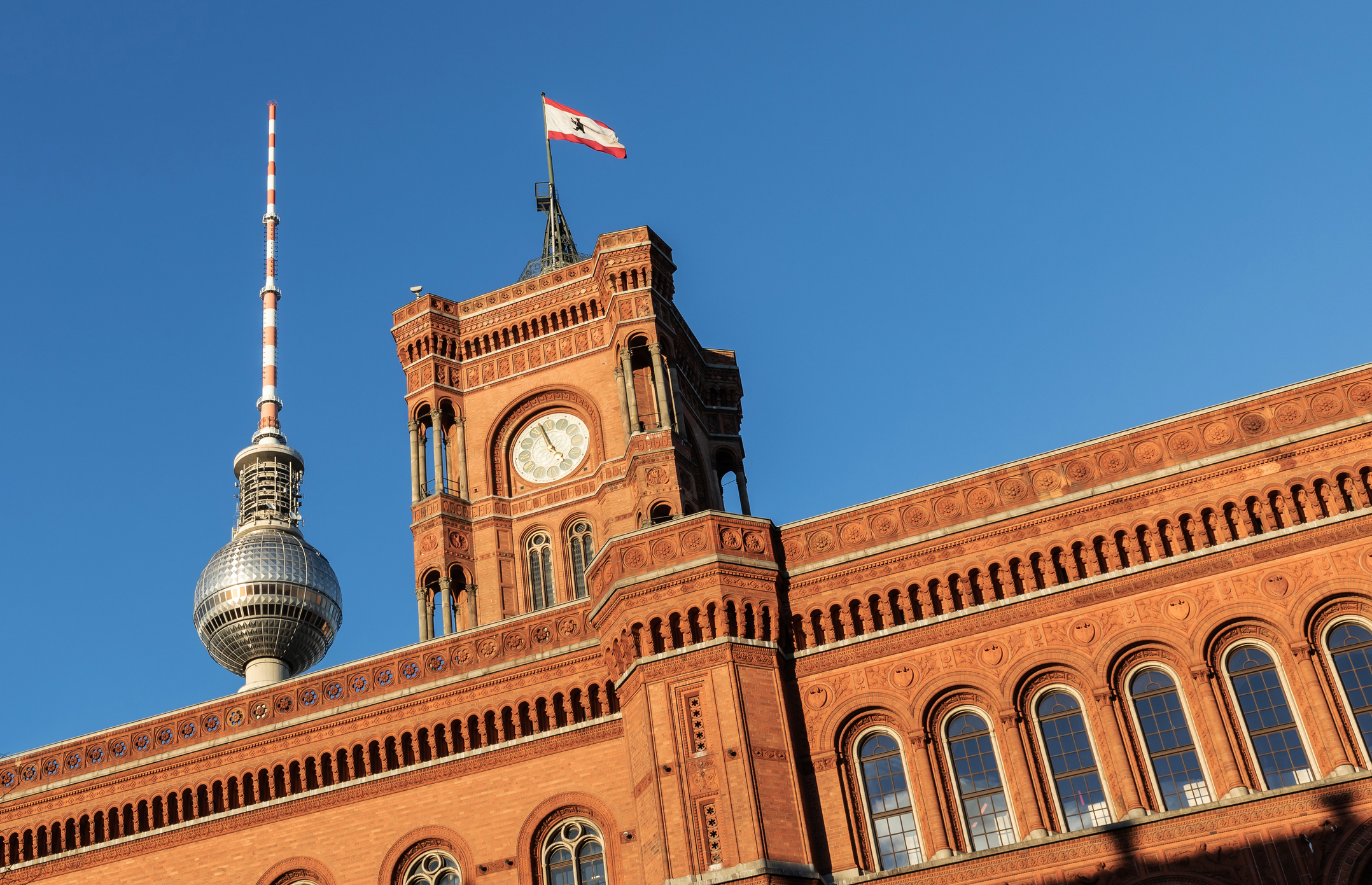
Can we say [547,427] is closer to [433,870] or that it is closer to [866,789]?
[433,870]

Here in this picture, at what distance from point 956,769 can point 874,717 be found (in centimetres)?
202

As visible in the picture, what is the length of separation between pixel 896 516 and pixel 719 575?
436 cm

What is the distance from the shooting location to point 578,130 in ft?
168

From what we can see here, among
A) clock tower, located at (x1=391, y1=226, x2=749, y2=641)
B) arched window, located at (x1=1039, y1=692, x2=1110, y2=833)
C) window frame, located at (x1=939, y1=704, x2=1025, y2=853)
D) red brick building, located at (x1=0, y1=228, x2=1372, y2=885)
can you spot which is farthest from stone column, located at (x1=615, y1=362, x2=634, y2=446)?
arched window, located at (x1=1039, y1=692, x2=1110, y2=833)

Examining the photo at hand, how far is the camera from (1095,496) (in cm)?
3006

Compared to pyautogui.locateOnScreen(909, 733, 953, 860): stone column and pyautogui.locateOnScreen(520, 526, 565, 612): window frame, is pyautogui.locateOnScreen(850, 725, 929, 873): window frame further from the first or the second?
pyautogui.locateOnScreen(520, 526, 565, 612): window frame

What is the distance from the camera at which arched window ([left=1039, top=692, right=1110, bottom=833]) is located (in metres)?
27.7

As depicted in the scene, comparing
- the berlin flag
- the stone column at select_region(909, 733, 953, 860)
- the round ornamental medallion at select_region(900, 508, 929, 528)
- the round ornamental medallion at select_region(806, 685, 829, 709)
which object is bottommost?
the stone column at select_region(909, 733, 953, 860)

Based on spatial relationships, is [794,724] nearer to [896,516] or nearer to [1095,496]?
[896,516]

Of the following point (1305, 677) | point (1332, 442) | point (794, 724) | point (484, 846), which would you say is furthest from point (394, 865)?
point (1332, 442)

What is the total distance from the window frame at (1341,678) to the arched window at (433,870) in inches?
739

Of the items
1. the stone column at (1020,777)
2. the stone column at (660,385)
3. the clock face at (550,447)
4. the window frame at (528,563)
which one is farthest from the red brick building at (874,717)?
the clock face at (550,447)

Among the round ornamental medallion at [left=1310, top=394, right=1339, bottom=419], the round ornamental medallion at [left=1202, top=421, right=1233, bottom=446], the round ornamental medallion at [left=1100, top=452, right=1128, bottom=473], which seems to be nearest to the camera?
the round ornamental medallion at [left=1310, top=394, right=1339, bottom=419]

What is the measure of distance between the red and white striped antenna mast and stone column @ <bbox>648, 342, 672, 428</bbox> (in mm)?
25617
